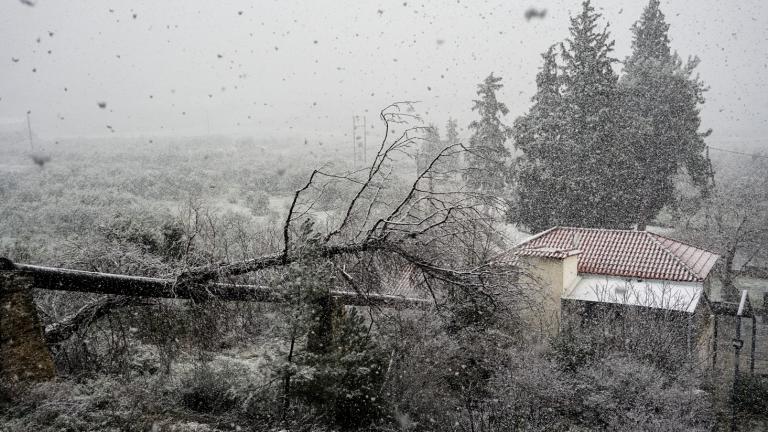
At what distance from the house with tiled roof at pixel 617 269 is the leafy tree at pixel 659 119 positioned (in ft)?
22.8

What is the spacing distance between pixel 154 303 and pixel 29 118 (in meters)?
56.9

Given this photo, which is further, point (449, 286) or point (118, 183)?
point (118, 183)

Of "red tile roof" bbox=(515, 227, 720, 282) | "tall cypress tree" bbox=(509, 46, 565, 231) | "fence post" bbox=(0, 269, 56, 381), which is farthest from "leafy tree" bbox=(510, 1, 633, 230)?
"fence post" bbox=(0, 269, 56, 381)

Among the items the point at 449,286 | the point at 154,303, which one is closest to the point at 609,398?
the point at 449,286

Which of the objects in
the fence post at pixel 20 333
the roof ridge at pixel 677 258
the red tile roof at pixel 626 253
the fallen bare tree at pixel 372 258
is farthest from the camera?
the red tile roof at pixel 626 253

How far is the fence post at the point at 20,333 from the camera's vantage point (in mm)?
5426

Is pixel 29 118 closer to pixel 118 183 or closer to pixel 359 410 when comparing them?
pixel 118 183

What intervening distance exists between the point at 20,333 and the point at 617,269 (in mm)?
19864

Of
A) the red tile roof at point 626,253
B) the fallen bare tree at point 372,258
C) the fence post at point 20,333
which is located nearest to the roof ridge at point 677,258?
the red tile roof at point 626,253

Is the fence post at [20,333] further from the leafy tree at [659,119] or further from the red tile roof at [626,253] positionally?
the leafy tree at [659,119]

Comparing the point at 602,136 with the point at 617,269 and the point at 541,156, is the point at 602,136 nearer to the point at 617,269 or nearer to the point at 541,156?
the point at 541,156

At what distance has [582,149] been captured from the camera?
24.4 m

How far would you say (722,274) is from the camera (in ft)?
92.9

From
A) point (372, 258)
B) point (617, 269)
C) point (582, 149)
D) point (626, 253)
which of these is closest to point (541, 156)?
point (582, 149)
